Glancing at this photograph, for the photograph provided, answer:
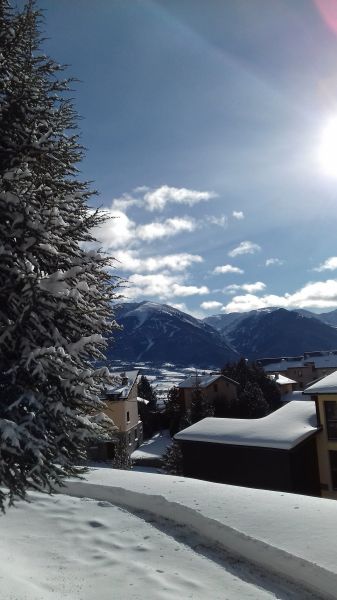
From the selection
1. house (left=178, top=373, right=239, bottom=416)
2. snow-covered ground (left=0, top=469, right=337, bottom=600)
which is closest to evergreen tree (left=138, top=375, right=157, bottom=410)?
house (left=178, top=373, right=239, bottom=416)

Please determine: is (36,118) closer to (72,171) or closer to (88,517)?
(72,171)

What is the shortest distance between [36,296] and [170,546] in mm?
4119

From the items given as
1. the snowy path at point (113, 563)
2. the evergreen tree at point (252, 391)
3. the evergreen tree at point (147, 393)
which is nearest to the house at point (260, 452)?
the snowy path at point (113, 563)

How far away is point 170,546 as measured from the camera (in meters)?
6.31

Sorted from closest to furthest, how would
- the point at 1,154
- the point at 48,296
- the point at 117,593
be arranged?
the point at 117,593 → the point at 48,296 → the point at 1,154

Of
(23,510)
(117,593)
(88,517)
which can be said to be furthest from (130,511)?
(117,593)

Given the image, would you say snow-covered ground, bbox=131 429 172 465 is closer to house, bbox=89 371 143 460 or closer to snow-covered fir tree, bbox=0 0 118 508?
house, bbox=89 371 143 460

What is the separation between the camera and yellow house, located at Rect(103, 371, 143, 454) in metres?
41.6

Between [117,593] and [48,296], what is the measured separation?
3.53 metres

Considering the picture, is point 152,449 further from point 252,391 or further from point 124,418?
point 252,391

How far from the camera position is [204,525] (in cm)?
674

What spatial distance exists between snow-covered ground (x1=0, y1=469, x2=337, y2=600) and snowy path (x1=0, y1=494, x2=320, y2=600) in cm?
1

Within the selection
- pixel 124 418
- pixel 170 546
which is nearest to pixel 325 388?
pixel 170 546

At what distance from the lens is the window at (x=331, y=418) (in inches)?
797
